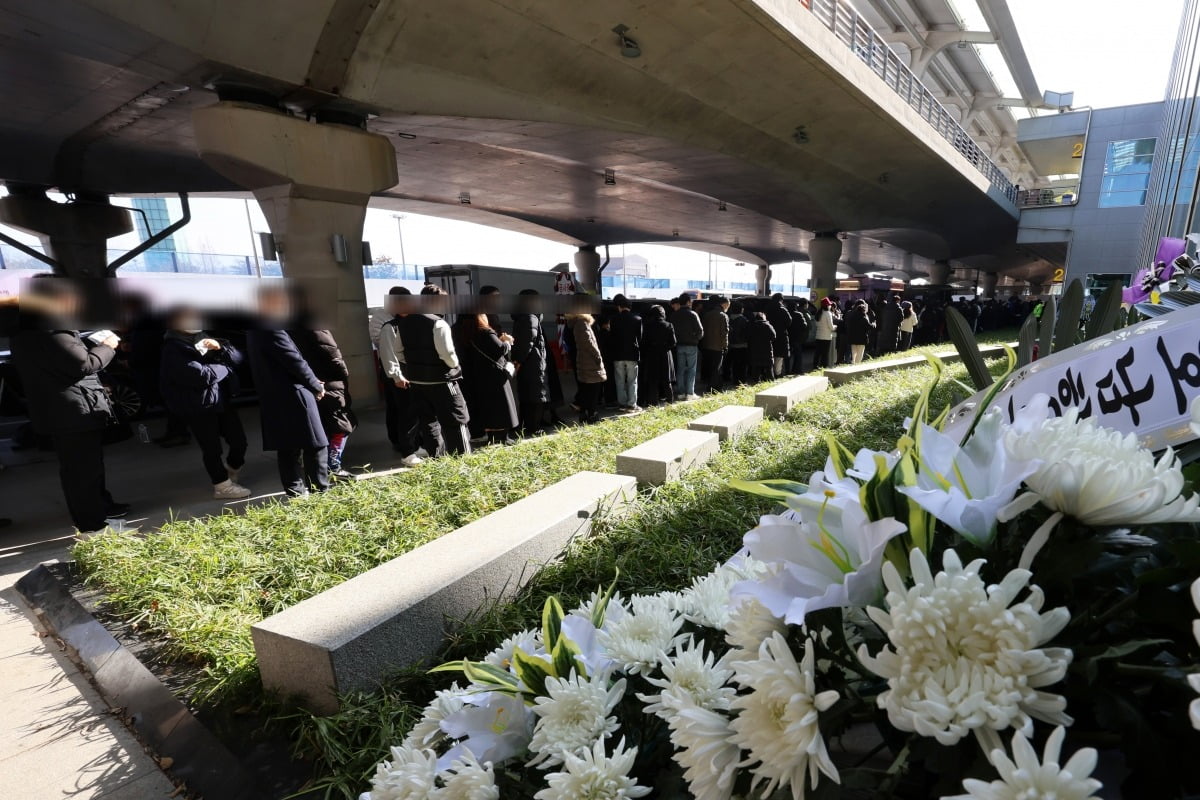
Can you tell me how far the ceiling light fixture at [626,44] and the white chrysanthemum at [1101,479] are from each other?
971 centimetres

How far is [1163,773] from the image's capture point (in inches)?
19.0

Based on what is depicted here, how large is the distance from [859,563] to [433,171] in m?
17.1

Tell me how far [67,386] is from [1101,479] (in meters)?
5.28

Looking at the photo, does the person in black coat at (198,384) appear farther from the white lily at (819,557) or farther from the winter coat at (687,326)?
the winter coat at (687,326)

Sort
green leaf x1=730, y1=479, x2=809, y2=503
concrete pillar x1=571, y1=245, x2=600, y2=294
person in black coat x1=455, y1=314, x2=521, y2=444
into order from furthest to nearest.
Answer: concrete pillar x1=571, y1=245, x2=600, y2=294, person in black coat x1=455, y1=314, x2=521, y2=444, green leaf x1=730, y1=479, x2=809, y2=503

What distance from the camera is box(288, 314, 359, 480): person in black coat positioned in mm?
4523

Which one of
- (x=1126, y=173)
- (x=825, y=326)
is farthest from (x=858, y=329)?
→ (x=1126, y=173)

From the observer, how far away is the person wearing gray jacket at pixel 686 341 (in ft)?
28.1

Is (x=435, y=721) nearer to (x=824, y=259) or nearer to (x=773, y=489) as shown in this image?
(x=773, y=489)

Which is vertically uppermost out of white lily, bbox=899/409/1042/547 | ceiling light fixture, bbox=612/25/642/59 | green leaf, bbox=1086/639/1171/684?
ceiling light fixture, bbox=612/25/642/59

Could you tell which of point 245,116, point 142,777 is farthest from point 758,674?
point 245,116

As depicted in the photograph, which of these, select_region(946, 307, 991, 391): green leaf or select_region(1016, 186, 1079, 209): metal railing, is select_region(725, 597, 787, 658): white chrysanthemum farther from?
select_region(1016, 186, 1079, 209): metal railing

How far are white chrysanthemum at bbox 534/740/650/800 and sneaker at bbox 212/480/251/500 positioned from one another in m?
5.35

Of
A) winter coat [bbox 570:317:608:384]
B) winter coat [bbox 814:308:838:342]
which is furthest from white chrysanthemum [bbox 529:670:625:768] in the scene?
winter coat [bbox 814:308:838:342]
